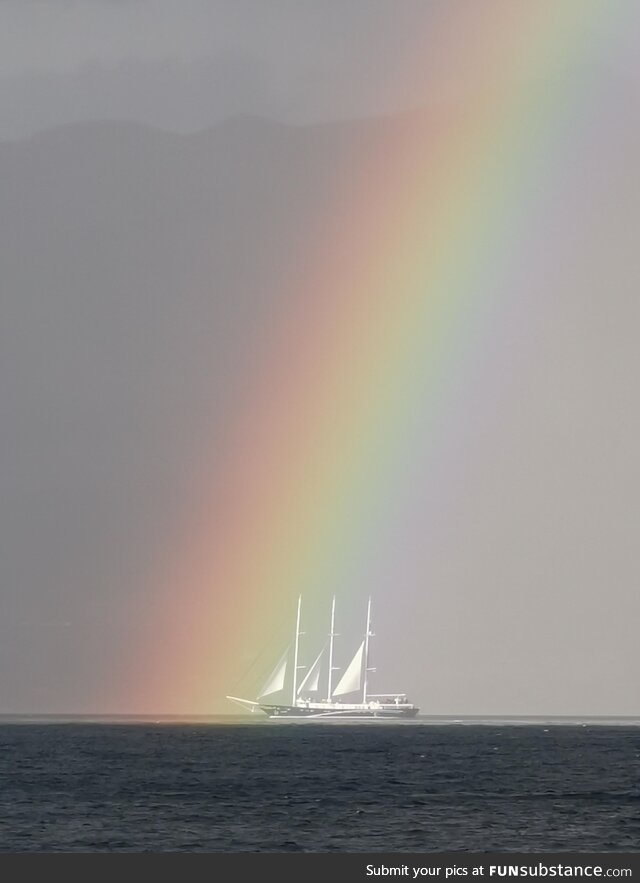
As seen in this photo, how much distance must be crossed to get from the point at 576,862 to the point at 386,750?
129 meters

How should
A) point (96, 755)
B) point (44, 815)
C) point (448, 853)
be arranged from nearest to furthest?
point (448, 853) < point (44, 815) < point (96, 755)

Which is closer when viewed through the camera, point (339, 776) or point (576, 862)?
point (576, 862)

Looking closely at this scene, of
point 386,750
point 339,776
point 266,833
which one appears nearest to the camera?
point 266,833

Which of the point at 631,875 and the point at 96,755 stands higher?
the point at 96,755

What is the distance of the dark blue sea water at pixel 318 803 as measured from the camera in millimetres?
78375

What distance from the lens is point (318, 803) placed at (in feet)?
334

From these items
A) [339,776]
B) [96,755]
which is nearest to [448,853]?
[339,776]

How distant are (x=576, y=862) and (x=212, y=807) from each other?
3919 cm

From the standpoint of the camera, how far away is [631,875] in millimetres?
55469

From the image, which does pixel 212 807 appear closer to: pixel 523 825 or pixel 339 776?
pixel 523 825

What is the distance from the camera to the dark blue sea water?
78375mm

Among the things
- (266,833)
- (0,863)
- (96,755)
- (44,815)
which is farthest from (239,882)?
(96,755)

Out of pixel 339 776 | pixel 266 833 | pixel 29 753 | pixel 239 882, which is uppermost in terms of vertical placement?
pixel 29 753

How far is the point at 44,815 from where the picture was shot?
9356 centimetres
